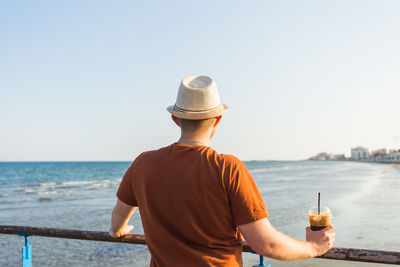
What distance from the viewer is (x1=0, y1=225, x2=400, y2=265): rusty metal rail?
1828mm

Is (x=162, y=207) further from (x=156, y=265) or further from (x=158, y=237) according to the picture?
(x=156, y=265)

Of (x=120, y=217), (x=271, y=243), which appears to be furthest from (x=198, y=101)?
(x=120, y=217)

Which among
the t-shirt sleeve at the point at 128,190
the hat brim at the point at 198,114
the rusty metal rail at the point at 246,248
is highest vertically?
the hat brim at the point at 198,114

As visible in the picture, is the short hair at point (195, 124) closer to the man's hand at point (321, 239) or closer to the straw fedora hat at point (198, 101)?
the straw fedora hat at point (198, 101)

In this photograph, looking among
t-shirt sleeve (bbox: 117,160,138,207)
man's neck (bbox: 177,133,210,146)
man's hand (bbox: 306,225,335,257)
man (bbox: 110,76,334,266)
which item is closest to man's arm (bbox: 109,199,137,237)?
t-shirt sleeve (bbox: 117,160,138,207)

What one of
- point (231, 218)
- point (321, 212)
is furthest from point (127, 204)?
point (321, 212)

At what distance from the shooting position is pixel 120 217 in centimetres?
197

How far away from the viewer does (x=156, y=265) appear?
1666 mm

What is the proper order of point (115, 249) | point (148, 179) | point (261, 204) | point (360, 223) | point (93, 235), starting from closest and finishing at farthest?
point (261, 204)
point (148, 179)
point (93, 235)
point (115, 249)
point (360, 223)

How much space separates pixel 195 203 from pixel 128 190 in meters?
0.42

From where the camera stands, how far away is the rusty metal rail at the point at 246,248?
6.00 feet

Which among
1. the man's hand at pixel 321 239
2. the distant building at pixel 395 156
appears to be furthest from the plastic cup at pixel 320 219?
the distant building at pixel 395 156

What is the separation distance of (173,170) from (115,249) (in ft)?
23.9

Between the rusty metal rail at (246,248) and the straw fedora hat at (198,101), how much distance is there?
0.74 meters
